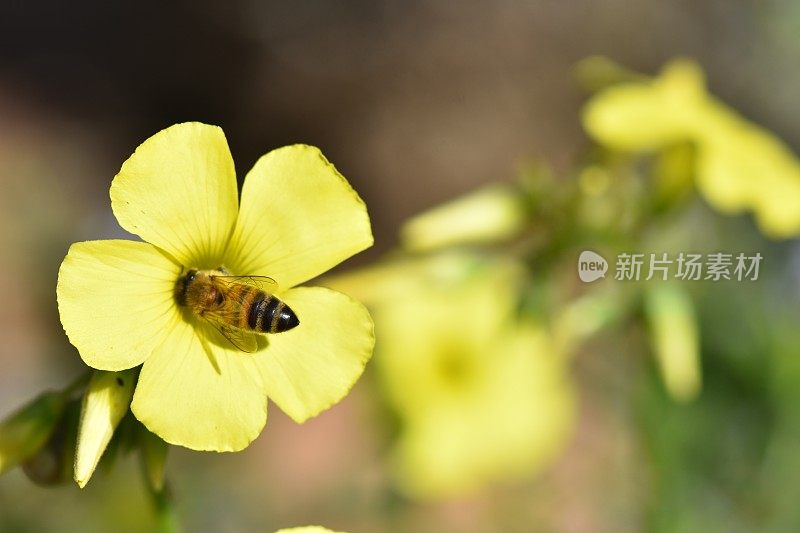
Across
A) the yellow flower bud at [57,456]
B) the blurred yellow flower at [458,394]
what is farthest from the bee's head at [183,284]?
the blurred yellow flower at [458,394]

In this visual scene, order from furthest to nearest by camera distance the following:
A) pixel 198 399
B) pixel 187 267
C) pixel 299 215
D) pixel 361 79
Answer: pixel 361 79 → pixel 187 267 → pixel 299 215 → pixel 198 399

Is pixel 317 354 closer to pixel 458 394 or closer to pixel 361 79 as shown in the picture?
pixel 458 394

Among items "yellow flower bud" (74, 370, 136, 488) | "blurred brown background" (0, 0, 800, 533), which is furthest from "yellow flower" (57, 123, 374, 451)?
"blurred brown background" (0, 0, 800, 533)

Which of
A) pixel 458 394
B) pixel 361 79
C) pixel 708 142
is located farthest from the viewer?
pixel 361 79

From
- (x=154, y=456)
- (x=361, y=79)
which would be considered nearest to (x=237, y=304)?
(x=154, y=456)

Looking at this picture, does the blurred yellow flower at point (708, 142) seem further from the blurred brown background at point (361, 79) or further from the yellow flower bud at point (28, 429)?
the blurred brown background at point (361, 79)

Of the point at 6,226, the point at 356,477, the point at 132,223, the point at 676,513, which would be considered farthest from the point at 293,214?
the point at 6,226
